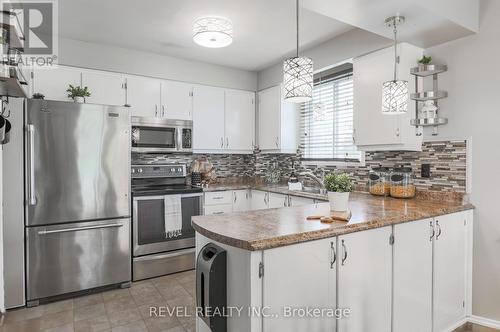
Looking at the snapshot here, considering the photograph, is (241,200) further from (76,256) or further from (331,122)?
(76,256)

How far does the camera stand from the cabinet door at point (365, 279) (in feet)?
5.55

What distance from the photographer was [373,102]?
2.83m

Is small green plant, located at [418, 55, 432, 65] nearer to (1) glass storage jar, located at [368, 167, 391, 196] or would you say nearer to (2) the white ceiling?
(2) the white ceiling

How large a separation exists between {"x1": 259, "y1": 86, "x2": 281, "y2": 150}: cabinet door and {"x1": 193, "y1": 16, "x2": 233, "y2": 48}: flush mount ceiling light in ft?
5.11

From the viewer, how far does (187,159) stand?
437 cm

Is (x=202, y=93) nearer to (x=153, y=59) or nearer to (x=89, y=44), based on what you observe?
(x=153, y=59)

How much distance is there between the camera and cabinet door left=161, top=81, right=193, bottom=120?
12.9 feet

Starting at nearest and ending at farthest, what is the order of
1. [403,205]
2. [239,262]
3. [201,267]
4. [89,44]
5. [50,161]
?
[239,262], [201,267], [403,205], [50,161], [89,44]

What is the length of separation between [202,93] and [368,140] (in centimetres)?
236

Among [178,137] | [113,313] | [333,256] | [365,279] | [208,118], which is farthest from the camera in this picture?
[208,118]

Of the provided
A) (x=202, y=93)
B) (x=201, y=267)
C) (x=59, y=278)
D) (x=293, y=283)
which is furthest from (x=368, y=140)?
(x=59, y=278)

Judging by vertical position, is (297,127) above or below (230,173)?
above

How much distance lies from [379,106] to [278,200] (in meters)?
1.54

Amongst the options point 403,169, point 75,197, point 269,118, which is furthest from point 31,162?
point 403,169
